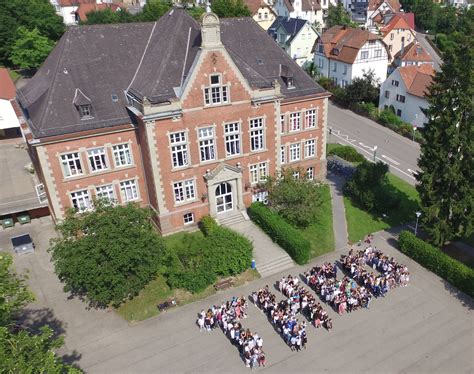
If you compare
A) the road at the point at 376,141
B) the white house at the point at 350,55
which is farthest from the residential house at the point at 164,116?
the white house at the point at 350,55

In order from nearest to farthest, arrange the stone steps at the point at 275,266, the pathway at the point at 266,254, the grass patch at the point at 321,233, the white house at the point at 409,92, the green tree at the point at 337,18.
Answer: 1. the stone steps at the point at 275,266
2. the pathway at the point at 266,254
3. the grass patch at the point at 321,233
4. the white house at the point at 409,92
5. the green tree at the point at 337,18

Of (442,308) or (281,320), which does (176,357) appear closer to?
(281,320)

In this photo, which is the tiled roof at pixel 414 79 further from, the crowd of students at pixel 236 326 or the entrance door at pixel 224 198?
the crowd of students at pixel 236 326

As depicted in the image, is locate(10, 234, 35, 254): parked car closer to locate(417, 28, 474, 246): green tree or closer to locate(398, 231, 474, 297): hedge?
locate(398, 231, 474, 297): hedge

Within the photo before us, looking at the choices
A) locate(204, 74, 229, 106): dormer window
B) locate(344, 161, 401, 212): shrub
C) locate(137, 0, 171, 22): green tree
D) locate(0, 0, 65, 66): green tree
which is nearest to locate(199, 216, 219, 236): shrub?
locate(204, 74, 229, 106): dormer window

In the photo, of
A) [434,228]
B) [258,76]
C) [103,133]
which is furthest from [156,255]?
[434,228]
